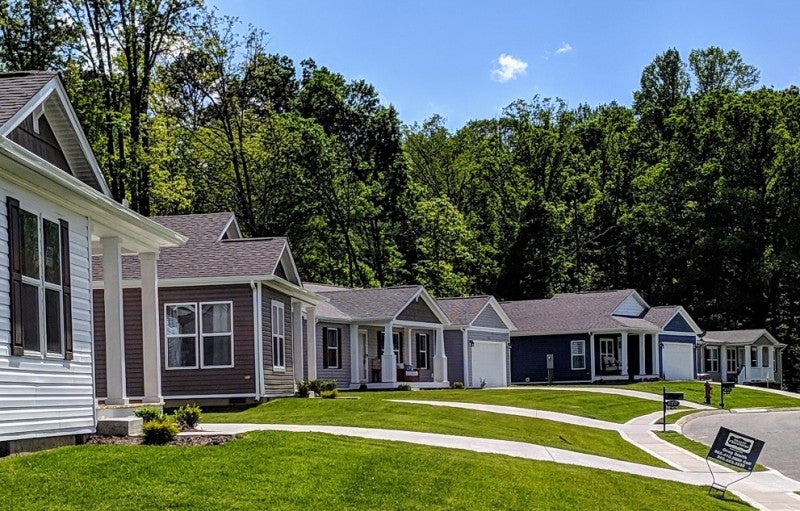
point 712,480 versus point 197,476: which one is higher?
point 197,476

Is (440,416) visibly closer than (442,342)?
Yes

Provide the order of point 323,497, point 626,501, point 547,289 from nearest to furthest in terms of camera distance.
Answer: point 323,497 < point 626,501 < point 547,289

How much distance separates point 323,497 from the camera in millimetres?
12344

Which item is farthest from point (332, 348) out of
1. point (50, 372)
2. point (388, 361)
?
point (50, 372)

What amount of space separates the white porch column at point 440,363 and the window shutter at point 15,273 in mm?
31902

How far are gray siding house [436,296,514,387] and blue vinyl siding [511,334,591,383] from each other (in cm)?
400

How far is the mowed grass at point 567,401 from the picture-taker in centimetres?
3319

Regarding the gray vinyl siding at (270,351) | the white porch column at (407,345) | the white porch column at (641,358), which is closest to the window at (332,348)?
the white porch column at (407,345)

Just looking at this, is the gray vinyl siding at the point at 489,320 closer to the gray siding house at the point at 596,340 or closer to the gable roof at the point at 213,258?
the gray siding house at the point at 596,340

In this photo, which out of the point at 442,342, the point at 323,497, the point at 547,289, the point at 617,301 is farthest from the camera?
the point at 547,289

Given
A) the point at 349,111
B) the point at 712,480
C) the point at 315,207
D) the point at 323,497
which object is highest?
the point at 349,111

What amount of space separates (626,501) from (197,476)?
20.8 ft

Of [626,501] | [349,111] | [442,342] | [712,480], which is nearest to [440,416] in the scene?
[712,480]

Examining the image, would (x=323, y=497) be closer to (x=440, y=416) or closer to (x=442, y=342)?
(x=440, y=416)
